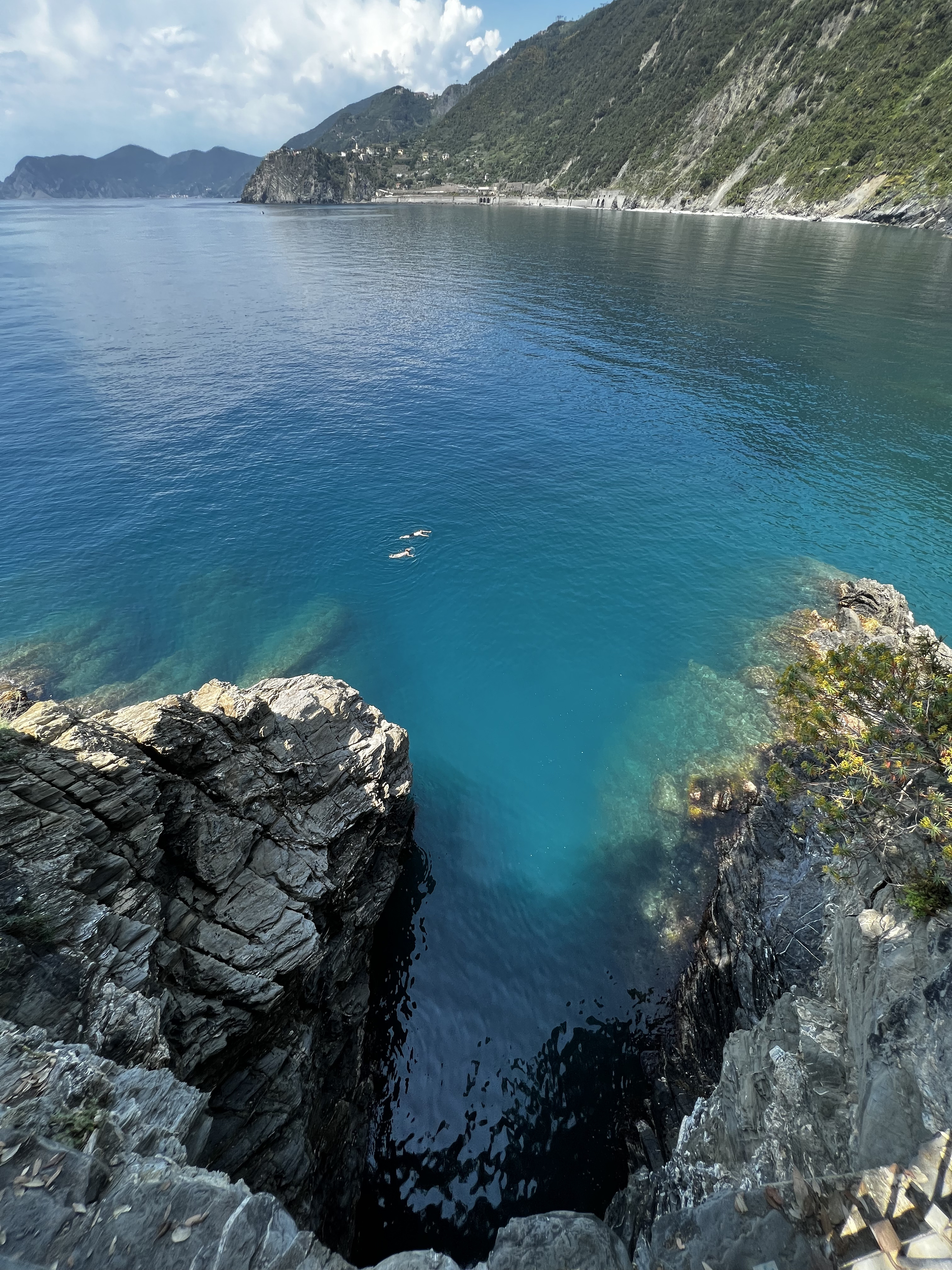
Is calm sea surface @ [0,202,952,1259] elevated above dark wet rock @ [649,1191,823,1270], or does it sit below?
below

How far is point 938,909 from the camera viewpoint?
41.2 feet

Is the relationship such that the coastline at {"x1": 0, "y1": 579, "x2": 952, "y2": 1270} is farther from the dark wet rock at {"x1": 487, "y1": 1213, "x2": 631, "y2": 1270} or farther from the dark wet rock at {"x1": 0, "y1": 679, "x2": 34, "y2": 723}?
the dark wet rock at {"x1": 0, "y1": 679, "x2": 34, "y2": 723}

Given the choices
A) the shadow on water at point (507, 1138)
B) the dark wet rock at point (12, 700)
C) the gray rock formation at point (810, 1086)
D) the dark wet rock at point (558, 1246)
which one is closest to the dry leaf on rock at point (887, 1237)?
the gray rock formation at point (810, 1086)

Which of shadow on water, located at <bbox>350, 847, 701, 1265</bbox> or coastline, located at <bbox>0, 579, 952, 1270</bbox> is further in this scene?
shadow on water, located at <bbox>350, 847, 701, 1265</bbox>

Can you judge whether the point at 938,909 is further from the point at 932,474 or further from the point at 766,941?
the point at 932,474

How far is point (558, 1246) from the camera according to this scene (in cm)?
1417

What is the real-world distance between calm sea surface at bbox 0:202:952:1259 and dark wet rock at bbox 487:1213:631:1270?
4753 mm

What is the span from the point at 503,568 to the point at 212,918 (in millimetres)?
33123

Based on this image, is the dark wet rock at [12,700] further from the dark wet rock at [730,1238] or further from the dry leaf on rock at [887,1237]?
the dry leaf on rock at [887,1237]

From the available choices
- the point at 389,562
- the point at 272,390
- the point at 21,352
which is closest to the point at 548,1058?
the point at 389,562

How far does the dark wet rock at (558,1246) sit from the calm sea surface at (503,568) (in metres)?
4.75

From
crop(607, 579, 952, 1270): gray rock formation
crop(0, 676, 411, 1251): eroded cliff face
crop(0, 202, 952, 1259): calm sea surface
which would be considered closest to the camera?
crop(607, 579, 952, 1270): gray rock formation

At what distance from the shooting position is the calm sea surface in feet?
75.4

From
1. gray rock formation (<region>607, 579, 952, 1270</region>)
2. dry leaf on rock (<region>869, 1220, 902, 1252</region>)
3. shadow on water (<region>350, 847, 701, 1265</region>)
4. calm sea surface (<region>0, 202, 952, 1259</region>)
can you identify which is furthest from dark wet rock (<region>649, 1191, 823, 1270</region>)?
calm sea surface (<region>0, 202, 952, 1259</region>)
